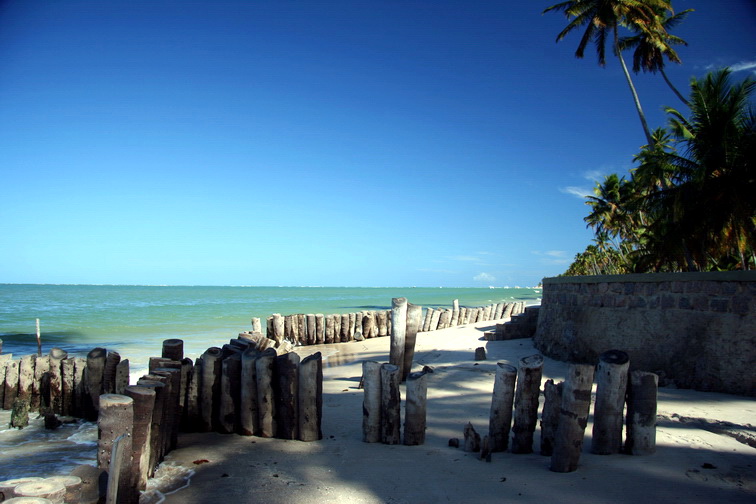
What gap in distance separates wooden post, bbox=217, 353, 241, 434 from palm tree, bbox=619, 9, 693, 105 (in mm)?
24814

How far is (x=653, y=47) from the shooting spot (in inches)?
945

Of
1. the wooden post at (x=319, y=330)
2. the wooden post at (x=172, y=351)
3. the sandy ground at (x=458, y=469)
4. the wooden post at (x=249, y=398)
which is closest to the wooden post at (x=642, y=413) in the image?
the sandy ground at (x=458, y=469)

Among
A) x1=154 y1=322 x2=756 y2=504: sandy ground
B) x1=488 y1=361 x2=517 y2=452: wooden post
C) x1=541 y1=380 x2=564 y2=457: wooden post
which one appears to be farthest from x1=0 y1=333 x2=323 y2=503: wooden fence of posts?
x1=541 y1=380 x2=564 y2=457: wooden post

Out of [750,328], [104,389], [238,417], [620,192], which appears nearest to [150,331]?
[104,389]

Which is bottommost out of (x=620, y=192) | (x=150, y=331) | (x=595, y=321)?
(x=150, y=331)

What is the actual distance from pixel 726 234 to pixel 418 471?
45.4 ft

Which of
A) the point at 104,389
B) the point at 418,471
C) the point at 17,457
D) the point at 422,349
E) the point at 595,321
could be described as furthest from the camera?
the point at 422,349

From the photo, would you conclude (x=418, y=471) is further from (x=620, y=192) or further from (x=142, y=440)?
(x=620, y=192)

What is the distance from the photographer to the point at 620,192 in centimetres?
3616

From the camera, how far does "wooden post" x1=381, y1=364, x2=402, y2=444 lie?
201 inches

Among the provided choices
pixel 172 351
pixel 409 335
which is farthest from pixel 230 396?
pixel 409 335

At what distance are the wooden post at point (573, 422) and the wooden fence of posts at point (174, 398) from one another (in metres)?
2.43

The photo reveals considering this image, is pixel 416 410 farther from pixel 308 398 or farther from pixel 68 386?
pixel 68 386

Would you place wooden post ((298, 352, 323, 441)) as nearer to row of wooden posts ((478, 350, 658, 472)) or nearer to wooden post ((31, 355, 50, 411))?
row of wooden posts ((478, 350, 658, 472))
